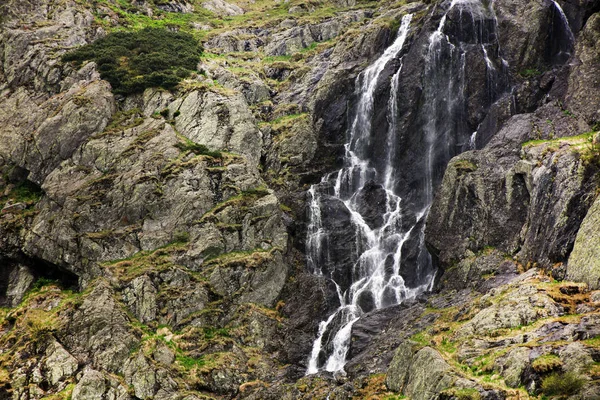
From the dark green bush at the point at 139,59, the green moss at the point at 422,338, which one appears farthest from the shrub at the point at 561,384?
the dark green bush at the point at 139,59

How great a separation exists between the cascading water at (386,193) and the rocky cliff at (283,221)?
1.27 ft

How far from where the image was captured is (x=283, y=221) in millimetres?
39062

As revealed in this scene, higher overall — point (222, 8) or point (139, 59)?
point (222, 8)

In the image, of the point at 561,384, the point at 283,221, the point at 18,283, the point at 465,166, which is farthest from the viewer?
the point at 283,221

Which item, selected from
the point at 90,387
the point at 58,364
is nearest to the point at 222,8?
the point at 58,364

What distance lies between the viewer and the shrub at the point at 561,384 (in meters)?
16.0

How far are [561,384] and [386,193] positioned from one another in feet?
83.0

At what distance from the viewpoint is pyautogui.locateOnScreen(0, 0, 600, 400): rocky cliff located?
2342cm

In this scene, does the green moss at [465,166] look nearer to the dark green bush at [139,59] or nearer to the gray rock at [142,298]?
the gray rock at [142,298]

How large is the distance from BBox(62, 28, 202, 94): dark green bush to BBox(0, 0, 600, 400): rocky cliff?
3.55 feet

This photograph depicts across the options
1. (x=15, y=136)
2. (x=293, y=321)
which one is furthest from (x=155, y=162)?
(x=293, y=321)

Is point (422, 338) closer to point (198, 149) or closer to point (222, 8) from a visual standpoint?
point (198, 149)

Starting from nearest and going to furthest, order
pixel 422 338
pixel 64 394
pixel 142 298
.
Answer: pixel 422 338
pixel 64 394
pixel 142 298

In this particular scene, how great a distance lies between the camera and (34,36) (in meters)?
51.7
